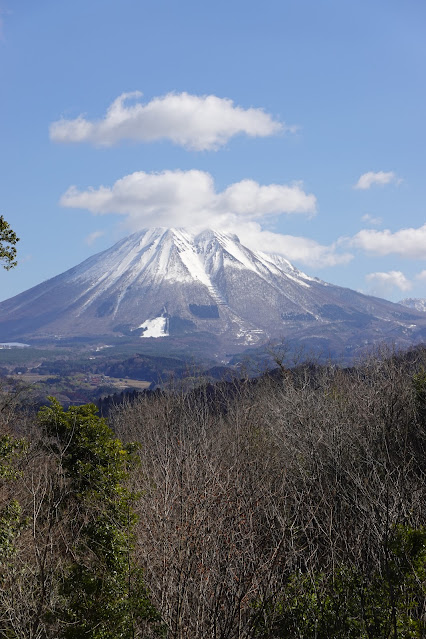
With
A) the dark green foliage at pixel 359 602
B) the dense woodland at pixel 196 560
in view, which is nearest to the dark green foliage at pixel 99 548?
the dense woodland at pixel 196 560

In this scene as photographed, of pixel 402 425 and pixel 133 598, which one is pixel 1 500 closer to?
pixel 133 598

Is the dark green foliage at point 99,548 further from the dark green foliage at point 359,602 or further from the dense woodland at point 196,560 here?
the dark green foliage at point 359,602

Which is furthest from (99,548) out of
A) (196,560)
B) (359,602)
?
(359,602)

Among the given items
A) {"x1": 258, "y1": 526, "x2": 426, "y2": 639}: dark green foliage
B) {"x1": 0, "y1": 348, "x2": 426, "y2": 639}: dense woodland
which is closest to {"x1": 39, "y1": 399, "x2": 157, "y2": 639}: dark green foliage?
{"x1": 0, "y1": 348, "x2": 426, "y2": 639}: dense woodland

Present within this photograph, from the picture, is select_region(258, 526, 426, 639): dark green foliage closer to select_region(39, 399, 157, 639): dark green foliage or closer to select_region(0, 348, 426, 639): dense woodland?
select_region(0, 348, 426, 639): dense woodland

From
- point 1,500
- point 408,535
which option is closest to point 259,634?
point 408,535

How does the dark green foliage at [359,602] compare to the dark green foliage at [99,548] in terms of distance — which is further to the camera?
the dark green foliage at [99,548]

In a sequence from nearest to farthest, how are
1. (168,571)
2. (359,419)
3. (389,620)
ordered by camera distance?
(389,620), (168,571), (359,419)

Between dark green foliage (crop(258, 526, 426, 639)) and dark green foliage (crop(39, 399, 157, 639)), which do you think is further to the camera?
dark green foliage (crop(39, 399, 157, 639))

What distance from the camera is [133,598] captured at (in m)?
9.78

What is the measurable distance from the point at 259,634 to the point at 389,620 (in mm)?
2276

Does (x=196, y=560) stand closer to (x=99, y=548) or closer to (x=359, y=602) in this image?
(x=359, y=602)

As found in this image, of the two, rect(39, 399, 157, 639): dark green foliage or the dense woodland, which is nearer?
the dense woodland

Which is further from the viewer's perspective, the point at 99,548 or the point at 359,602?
the point at 99,548
